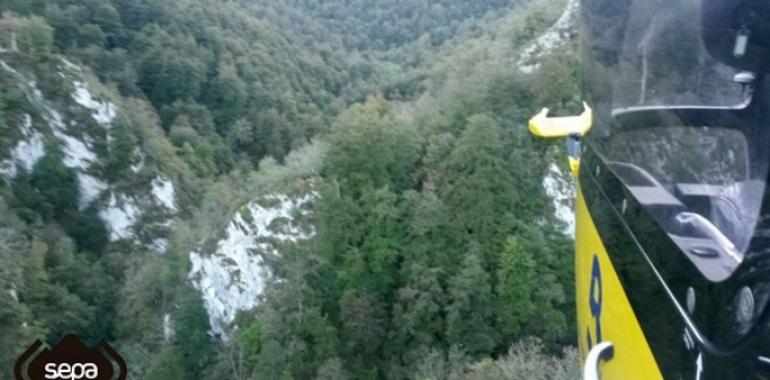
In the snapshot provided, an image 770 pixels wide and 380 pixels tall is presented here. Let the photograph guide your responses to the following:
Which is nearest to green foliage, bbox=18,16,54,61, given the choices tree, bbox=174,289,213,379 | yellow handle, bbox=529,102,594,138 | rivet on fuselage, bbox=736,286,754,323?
tree, bbox=174,289,213,379

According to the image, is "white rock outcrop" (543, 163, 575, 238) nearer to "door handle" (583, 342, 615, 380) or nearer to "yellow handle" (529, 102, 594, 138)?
"yellow handle" (529, 102, 594, 138)

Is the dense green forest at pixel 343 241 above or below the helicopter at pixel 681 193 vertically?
below

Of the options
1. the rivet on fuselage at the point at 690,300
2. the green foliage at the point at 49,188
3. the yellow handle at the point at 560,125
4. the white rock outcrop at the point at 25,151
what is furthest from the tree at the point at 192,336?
the rivet on fuselage at the point at 690,300

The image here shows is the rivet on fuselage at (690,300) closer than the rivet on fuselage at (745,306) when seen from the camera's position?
No

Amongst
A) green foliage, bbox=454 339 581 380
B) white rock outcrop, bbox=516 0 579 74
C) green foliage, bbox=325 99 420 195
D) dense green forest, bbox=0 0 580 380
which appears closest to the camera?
green foliage, bbox=454 339 581 380

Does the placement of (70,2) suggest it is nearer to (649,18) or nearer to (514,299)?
(514,299)

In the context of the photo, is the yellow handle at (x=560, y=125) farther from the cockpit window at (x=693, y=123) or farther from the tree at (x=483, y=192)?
the tree at (x=483, y=192)

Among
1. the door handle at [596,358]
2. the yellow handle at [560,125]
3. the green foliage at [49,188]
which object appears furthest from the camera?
the green foliage at [49,188]
